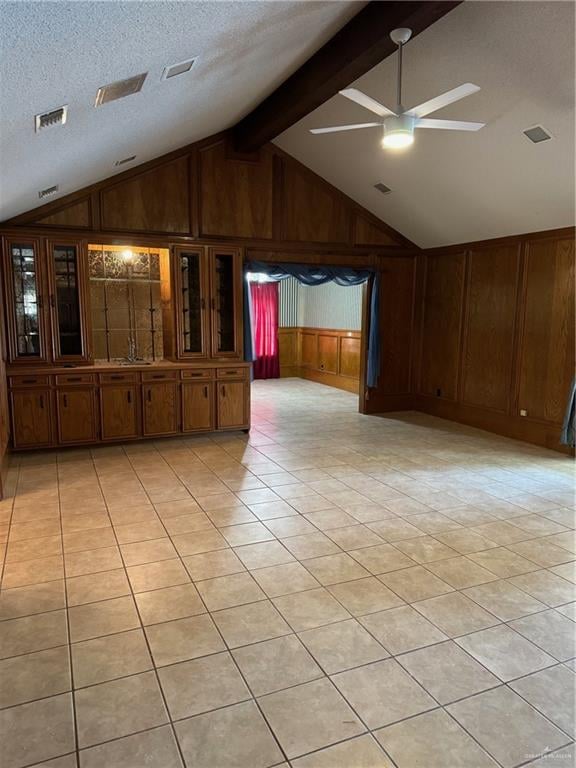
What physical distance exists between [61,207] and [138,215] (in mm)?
800

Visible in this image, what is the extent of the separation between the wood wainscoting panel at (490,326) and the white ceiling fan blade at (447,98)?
330 centimetres

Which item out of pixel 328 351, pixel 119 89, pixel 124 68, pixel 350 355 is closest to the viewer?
pixel 124 68

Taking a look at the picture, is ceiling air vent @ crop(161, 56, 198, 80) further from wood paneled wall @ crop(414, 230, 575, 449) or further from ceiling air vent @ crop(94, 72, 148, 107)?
wood paneled wall @ crop(414, 230, 575, 449)

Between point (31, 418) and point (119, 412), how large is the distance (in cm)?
87

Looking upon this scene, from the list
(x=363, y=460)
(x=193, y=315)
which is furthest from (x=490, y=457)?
(x=193, y=315)

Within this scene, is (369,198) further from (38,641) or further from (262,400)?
(38,641)

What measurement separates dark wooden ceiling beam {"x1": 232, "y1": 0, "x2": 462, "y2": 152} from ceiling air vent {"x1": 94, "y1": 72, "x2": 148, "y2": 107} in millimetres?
1652

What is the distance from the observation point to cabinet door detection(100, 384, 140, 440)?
215 inches

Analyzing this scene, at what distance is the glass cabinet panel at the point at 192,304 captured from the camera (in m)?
5.92

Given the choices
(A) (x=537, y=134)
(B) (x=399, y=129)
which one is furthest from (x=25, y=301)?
(A) (x=537, y=134)

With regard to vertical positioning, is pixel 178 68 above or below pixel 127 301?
above

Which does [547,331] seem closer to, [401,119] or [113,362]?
[401,119]

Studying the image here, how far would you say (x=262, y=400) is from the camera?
334 inches

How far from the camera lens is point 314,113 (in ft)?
17.4
